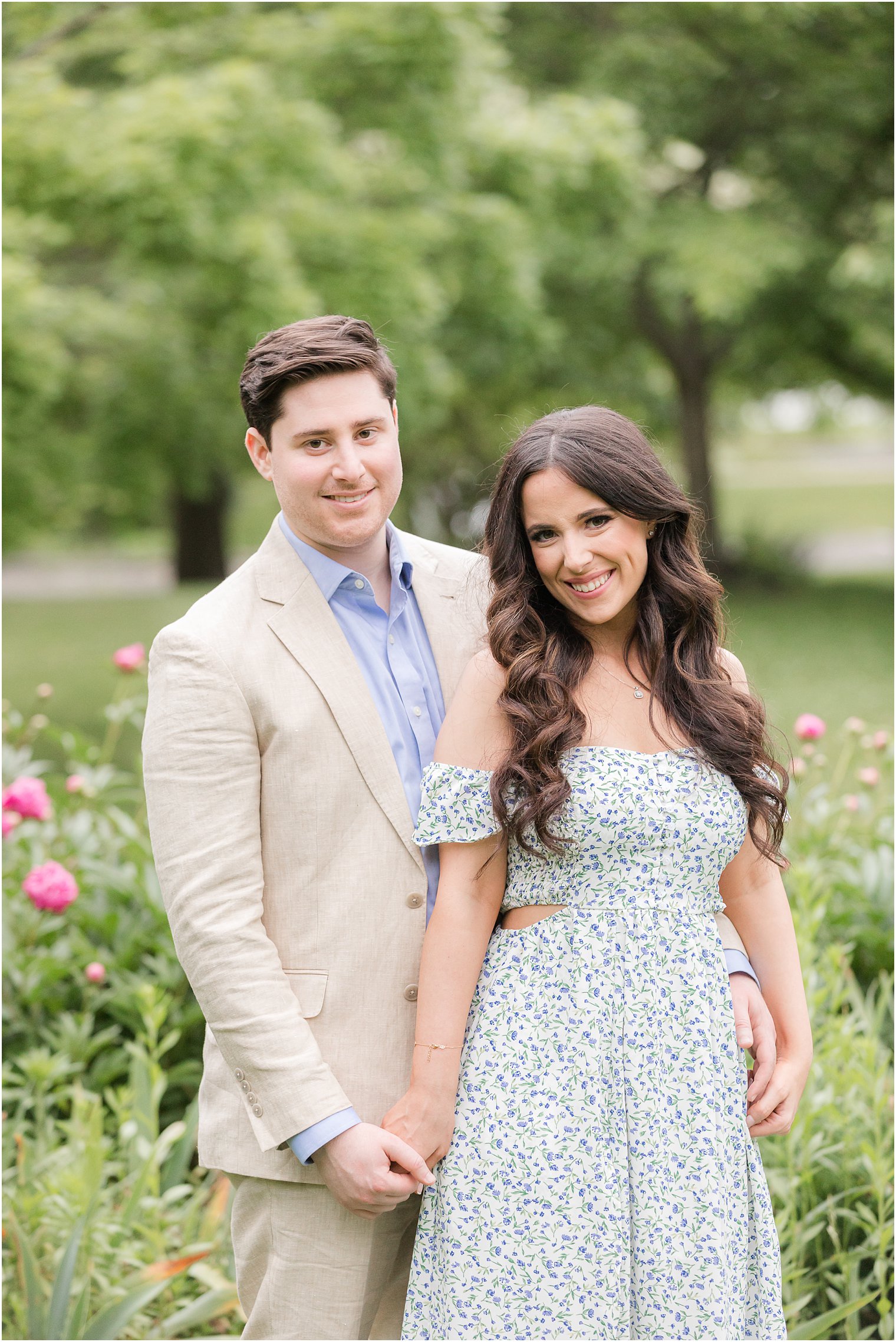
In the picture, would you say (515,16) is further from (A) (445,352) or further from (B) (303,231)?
(B) (303,231)

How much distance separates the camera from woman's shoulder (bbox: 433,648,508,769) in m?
2.09

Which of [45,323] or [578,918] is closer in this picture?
[578,918]

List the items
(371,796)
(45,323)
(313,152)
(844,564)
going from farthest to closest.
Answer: (844,564) < (45,323) < (313,152) < (371,796)

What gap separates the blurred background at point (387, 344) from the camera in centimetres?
316

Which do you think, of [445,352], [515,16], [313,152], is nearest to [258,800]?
[313,152]

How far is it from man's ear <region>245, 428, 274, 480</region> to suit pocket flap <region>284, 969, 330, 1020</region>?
86 centimetres

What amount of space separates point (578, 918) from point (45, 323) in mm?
9011

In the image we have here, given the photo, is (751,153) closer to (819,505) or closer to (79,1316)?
(79,1316)

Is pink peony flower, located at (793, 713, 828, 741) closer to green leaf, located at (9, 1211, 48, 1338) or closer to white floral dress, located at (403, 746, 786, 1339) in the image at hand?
white floral dress, located at (403, 746, 786, 1339)

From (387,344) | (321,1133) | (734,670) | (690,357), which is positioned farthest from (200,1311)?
(690,357)

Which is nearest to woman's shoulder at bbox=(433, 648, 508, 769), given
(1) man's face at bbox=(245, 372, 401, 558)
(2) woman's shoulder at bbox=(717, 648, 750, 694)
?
(1) man's face at bbox=(245, 372, 401, 558)

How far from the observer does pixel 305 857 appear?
2.12m

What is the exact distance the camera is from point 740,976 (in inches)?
88.7

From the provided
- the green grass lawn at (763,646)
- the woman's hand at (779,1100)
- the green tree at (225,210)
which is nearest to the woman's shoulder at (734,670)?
the woman's hand at (779,1100)
